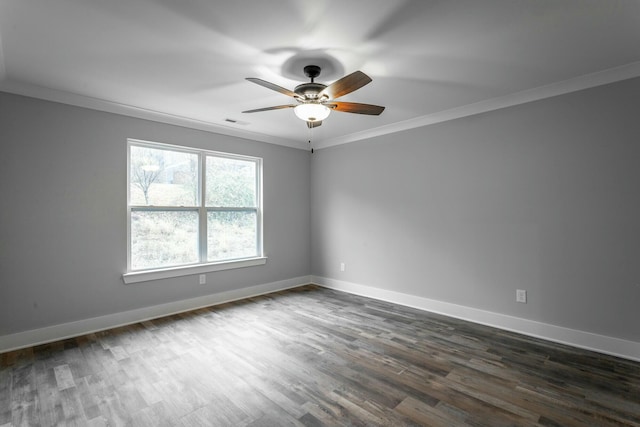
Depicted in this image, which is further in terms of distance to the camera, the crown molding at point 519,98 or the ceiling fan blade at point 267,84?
the crown molding at point 519,98

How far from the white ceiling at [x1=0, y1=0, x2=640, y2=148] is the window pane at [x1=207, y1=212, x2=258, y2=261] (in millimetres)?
1656

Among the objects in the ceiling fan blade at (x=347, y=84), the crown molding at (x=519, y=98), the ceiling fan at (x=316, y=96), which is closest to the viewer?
the ceiling fan blade at (x=347, y=84)

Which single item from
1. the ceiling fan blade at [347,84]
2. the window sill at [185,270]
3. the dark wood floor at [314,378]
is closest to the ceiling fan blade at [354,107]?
the ceiling fan blade at [347,84]

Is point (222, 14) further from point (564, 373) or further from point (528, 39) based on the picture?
point (564, 373)

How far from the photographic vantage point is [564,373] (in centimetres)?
245

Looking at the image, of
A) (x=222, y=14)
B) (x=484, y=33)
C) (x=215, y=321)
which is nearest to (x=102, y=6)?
(x=222, y=14)

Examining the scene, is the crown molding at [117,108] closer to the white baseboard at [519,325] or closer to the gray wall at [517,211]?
the gray wall at [517,211]

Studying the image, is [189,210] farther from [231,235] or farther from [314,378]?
[314,378]

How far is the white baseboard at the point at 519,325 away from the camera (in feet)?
8.96

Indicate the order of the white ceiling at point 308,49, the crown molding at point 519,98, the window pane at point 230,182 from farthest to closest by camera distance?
the window pane at point 230,182, the crown molding at point 519,98, the white ceiling at point 308,49

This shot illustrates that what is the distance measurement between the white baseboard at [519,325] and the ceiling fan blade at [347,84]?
9.49 ft

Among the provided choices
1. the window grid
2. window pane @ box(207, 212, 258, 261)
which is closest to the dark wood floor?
the window grid

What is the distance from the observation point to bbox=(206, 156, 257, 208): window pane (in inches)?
174

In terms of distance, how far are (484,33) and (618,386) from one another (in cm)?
274
